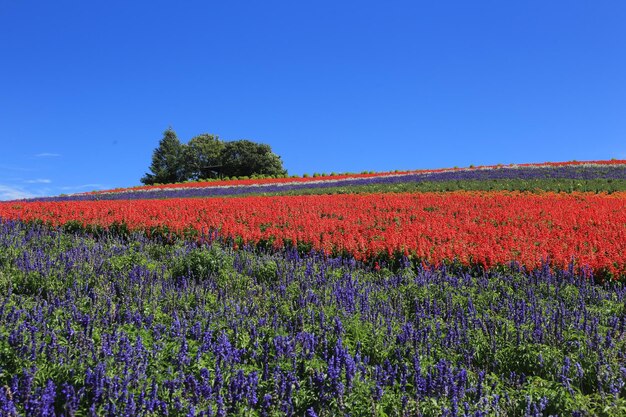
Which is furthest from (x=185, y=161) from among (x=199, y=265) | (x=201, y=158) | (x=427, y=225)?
(x=199, y=265)

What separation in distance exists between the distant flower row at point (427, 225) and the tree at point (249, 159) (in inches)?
1516

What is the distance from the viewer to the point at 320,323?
4984 mm

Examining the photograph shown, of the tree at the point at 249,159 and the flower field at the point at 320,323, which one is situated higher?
the tree at the point at 249,159

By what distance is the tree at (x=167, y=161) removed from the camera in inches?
2363

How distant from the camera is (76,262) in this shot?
768 cm

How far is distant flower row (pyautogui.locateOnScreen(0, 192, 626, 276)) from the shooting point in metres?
8.63

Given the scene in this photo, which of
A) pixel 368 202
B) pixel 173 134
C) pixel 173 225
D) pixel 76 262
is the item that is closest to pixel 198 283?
pixel 76 262

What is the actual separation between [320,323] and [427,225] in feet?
23.1

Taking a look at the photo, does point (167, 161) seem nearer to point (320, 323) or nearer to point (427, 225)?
point (427, 225)

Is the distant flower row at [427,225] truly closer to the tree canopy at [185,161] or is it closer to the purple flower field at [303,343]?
the purple flower field at [303,343]

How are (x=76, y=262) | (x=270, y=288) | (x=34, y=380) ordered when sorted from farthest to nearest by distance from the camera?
(x=76, y=262), (x=270, y=288), (x=34, y=380)

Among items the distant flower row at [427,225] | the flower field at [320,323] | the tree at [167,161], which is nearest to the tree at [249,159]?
the tree at [167,161]

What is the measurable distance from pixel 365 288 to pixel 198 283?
274 cm

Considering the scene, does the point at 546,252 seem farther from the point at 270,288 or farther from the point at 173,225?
the point at 173,225
